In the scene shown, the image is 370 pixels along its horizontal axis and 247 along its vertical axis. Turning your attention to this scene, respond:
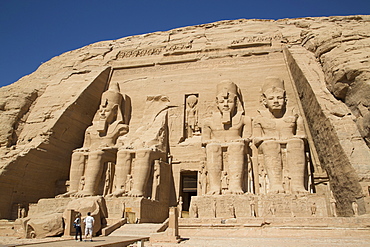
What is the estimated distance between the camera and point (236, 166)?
10.7 m

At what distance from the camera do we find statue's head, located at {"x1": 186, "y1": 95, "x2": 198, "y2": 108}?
13.1 metres

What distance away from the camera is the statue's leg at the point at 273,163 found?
10.4m

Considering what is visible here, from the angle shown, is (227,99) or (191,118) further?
(191,118)

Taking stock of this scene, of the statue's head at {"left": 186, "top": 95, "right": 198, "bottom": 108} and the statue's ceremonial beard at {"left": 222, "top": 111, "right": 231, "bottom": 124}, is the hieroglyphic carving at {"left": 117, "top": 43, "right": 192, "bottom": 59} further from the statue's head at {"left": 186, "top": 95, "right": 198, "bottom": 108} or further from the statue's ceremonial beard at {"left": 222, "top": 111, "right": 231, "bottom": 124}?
the statue's ceremonial beard at {"left": 222, "top": 111, "right": 231, "bottom": 124}

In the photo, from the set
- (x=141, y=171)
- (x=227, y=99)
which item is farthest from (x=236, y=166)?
(x=141, y=171)

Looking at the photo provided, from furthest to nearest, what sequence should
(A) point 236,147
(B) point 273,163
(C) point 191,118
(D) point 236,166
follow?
(C) point 191,118 → (A) point 236,147 → (D) point 236,166 → (B) point 273,163

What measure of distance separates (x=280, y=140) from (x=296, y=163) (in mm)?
825

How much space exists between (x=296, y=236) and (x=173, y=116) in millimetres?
6616

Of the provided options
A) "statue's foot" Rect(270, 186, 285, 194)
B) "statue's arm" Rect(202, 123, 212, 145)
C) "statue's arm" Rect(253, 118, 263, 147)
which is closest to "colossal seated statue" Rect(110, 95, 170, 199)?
"statue's arm" Rect(202, 123, 212, 145)

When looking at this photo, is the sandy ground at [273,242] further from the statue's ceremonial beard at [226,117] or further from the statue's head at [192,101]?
the statue's head at [192,101]

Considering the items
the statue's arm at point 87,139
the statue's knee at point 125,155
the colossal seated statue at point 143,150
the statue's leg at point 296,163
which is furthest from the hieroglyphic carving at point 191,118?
the statue's leg at point 296,163

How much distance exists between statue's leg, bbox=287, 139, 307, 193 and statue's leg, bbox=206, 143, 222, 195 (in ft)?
6.64

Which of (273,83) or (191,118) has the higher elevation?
(273,83)

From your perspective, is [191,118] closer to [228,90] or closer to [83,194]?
[228,90]
